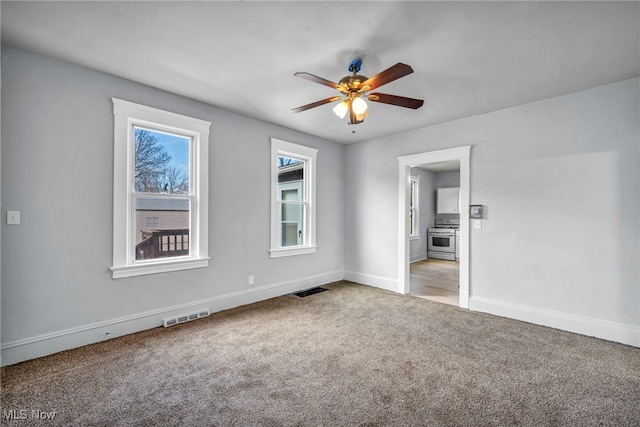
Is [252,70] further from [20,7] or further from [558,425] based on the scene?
[558,425]

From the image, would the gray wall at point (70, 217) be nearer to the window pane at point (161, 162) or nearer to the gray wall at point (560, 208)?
the window pane at point (161, 162)

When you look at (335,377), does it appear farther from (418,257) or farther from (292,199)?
(418,257)

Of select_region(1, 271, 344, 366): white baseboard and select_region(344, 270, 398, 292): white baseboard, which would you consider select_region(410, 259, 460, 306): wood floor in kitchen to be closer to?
select_region(344, 270, 398, 292): white baseboard

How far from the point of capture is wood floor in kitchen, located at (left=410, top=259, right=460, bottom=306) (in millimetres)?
4500

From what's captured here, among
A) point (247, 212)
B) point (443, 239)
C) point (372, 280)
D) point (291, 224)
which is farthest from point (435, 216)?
point (247, 212)

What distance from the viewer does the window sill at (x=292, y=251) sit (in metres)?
4.36

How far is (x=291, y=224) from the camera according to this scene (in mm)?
4852

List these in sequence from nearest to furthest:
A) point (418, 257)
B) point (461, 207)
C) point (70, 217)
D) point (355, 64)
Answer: point (355, 64) < point (70, 217) < point (461, 207) < point (418, 257)

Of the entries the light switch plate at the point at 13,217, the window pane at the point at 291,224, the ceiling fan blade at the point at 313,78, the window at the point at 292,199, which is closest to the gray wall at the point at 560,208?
the window at the point at 292,199

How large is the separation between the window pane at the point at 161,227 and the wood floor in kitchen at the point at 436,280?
11.8ft

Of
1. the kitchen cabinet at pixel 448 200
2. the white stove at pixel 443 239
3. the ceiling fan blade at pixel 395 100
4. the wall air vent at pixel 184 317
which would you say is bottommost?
the wall air vent at pixel 184 317

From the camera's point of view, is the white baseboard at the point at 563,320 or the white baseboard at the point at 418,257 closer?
the white baseboard at the point at 563,320

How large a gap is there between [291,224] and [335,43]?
10.0 ft

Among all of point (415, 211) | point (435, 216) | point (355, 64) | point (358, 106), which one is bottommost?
point (435, 216)
